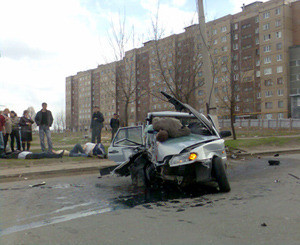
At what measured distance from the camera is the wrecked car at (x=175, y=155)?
5.45 metres

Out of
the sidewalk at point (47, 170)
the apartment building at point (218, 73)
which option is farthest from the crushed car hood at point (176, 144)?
the apartment building at point (218, 73)

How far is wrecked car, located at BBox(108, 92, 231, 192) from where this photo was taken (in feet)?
17.9

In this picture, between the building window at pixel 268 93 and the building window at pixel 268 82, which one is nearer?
the building window at pixel 268 93

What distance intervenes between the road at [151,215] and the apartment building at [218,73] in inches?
266

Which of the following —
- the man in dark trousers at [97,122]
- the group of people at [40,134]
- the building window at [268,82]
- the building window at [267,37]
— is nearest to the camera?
the group of people at [40,134]

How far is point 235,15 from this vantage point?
213 ft

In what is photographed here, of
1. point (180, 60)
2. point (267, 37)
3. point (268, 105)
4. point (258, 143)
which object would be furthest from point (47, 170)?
point (267, 37)

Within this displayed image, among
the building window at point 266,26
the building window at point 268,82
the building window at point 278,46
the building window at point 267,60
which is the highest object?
the building window at point 266,26

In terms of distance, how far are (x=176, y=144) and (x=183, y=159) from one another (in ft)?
1.54

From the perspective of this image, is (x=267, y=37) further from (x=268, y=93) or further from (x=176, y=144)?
(x=176, y=144)

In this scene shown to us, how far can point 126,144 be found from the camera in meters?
7.34

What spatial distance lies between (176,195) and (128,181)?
2.17 metres

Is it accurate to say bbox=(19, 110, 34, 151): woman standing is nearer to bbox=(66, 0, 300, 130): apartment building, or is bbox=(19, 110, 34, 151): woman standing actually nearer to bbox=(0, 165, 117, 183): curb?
bbox=(0, 165, 117, 183): curb

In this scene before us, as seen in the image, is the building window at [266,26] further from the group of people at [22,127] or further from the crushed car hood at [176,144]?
the crushed car hood at [176,144]
